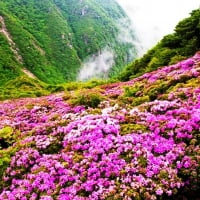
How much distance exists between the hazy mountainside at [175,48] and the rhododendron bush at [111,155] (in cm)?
2311

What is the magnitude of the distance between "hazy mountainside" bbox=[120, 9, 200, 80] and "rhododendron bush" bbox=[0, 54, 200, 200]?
75.8 ft

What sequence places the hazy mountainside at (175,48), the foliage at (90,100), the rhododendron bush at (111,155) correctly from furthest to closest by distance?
the hazy mountainside at (175,48)
the foliage at (90,100)
the rhododendron bush at (111,155)

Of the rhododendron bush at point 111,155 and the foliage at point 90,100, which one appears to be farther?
the foliage at point 90,100

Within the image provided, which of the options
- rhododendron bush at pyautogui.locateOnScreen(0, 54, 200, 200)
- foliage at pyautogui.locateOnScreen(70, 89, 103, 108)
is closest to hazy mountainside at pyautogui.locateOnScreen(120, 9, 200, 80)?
foliage at pyautogui.locateOnScreen(70, 89, 103, 108)

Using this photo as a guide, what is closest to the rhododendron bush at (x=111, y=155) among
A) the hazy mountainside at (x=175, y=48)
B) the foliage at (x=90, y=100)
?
the foliage at (x=90, y=100)

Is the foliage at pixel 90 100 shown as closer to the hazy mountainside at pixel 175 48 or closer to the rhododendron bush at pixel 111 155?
the rhododendron bush at pixel 111 155

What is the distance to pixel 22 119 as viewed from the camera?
23.7 metres

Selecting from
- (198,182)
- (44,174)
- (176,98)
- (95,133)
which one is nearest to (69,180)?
(44,174)

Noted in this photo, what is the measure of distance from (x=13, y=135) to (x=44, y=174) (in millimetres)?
5662

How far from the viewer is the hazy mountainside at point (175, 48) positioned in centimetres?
4100

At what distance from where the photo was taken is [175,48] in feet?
146

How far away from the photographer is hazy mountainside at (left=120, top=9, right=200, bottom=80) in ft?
135

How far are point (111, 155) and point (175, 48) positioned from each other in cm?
3335

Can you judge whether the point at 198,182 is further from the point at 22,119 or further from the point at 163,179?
the point at 22,119
